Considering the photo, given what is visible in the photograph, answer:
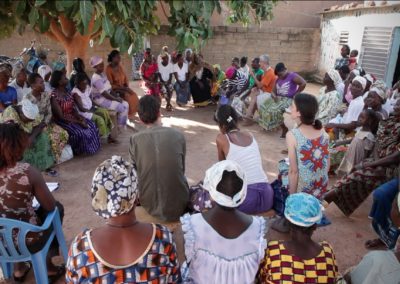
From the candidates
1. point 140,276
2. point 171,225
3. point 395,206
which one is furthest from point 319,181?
point 140,276

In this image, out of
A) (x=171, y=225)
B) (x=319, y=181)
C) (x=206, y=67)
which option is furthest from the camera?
(x=206, y=67)

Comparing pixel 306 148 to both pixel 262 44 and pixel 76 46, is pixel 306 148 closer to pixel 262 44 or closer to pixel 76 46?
pixel 76 46

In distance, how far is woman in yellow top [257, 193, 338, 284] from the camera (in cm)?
181

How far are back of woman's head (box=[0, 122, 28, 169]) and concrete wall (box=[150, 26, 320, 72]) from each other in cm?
967

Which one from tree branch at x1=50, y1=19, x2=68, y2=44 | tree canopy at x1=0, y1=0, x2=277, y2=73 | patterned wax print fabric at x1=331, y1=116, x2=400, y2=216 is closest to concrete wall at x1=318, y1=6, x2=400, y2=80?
patterned wax print fabric at x1=331, y1=116, x2=400, y2=216

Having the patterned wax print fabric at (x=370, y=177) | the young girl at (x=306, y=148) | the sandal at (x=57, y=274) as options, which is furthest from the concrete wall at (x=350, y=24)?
the sandal at (x=57, y=274)

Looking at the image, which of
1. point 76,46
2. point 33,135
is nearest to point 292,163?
point 33,135

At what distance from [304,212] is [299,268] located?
0.29 meters

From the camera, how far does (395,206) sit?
7.67 feet

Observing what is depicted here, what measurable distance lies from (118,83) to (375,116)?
4.48 m

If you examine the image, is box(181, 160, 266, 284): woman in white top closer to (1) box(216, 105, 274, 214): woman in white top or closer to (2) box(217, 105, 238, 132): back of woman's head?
(1) box(216, 105, 274, 214): woman in white top

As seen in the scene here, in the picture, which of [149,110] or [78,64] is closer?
[149,110]

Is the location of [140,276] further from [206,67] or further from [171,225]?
[206,67]

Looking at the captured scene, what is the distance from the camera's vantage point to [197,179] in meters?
4.71
